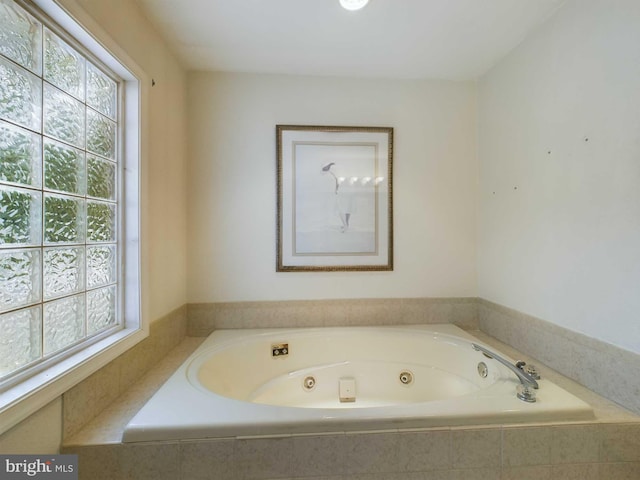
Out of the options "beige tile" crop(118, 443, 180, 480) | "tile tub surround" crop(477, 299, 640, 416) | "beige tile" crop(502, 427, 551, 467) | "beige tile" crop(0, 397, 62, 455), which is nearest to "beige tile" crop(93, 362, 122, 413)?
"beige tile" crop(0, 397, 62, 455)

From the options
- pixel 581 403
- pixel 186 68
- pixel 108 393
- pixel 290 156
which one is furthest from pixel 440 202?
pixel 108 393

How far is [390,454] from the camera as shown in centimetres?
94

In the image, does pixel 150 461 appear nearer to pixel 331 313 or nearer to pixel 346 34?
pixel 331 313

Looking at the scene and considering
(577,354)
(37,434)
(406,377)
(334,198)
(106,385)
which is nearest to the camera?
(37,434)

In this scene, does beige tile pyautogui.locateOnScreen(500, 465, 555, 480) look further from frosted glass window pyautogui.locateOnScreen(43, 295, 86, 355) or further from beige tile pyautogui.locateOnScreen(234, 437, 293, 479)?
frosted glass window pyautogui.locateOnScreen(43, 295, 86, 355)

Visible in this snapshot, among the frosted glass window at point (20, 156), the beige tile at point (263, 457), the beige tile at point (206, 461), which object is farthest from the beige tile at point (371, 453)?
the frosted glass window at point (20, 156)

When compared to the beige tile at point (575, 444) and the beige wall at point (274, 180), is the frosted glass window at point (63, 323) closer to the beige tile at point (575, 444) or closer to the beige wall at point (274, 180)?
the beige wall at point (274, 180)

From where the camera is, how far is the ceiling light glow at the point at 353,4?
1222 mm

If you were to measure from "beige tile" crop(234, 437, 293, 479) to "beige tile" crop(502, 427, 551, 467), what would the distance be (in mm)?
773

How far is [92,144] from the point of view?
1126 mm

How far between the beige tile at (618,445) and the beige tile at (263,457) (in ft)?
3.70

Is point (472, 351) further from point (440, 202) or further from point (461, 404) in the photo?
point (440, 202)

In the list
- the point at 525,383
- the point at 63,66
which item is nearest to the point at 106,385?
the point at 63,66

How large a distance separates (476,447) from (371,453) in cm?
38
